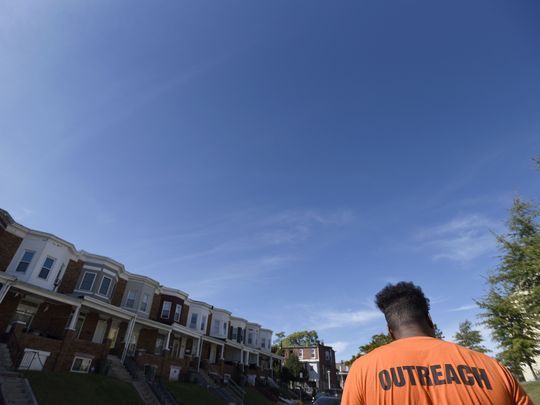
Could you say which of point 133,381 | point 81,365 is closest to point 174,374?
point 133,381

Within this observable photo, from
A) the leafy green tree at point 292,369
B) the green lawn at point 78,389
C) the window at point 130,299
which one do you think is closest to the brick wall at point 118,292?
the window at point 130,299

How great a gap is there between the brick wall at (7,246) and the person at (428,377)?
25.6m

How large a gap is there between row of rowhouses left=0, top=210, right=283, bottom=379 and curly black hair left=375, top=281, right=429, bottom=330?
19810 millimetres

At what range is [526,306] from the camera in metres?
18.7

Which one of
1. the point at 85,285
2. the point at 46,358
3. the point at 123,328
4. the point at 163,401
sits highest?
the point at 85,285

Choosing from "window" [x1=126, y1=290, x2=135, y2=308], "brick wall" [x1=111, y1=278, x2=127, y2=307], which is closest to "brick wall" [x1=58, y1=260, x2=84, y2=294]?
"brick wall" [x1=111, y1=278, x2=127, y2=307]

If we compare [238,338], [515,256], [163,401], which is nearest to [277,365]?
[238,338]

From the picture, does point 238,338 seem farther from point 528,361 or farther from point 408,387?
point 408,387

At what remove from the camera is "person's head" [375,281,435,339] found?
2.46 metres

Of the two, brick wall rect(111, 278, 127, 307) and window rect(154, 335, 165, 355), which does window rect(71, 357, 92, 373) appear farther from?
window rect(154, 335, 165, 355)

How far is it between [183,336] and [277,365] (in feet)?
55.1

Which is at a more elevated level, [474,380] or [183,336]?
[183,336]

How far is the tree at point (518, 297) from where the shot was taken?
18.4 meters

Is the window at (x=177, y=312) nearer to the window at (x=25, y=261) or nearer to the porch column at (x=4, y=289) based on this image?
the window at (x=25, y=261)
